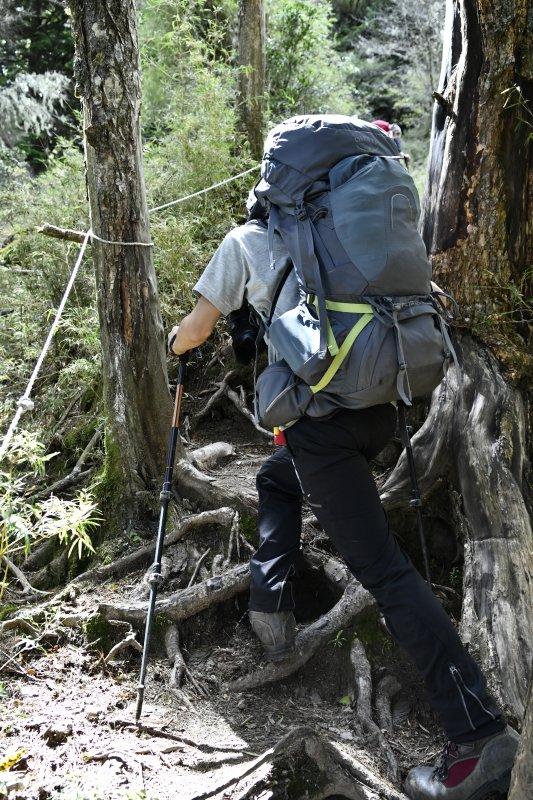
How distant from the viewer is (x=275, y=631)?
3785 mm

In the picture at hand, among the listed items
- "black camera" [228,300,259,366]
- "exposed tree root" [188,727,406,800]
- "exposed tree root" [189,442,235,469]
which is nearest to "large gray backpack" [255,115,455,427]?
"black camera" [228,300,259,366]

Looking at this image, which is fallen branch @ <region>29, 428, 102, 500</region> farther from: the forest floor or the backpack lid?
the backpack lid

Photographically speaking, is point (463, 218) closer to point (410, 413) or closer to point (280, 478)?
point (410, 413)

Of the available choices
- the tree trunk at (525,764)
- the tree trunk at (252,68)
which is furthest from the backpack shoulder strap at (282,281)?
the tree trunk at (252,68)

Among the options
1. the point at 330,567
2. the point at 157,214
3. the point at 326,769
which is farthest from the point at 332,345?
the point at 157,214

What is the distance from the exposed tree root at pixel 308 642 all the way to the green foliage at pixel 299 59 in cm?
856

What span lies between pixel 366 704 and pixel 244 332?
6.75 ft

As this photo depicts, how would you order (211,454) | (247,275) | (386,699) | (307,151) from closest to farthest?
(307,151) < (247,275) < (386,699) < (211,454)

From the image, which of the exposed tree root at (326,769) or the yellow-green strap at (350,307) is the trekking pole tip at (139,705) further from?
the yellow-green strap at (350,307)

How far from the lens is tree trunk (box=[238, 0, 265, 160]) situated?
29.8 ft

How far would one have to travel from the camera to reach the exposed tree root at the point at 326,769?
3.03 m

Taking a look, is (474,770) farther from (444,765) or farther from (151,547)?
(151,547)

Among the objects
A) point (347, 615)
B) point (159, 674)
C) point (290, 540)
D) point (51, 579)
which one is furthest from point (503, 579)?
point (51, 579)

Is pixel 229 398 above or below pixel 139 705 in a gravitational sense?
above
